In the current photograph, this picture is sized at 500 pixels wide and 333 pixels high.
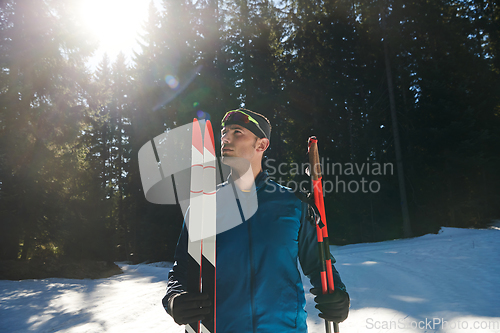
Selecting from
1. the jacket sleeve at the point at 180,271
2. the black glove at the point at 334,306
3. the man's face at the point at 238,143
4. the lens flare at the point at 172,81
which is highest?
the lens flare at the point at 172,81

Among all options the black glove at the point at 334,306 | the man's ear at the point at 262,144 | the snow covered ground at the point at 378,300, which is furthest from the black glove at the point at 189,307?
the snow covered ground at the point at 378,300

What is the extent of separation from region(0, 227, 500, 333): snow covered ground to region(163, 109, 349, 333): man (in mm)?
2826

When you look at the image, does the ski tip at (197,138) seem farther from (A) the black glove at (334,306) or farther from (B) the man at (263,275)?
(A) the black glove at (334,306)

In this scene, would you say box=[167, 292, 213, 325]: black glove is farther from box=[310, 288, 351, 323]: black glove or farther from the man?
box=[310, 288, 351, 323]: black glove

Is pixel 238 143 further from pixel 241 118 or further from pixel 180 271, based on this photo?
pixel 180 271

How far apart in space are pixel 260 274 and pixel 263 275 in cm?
2

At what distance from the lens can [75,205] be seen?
20422 millimetres

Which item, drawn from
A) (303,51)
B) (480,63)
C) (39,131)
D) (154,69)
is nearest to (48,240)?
(39,131)

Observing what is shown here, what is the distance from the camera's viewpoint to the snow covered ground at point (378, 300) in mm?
4133

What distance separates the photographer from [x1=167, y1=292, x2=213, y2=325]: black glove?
1.41 m

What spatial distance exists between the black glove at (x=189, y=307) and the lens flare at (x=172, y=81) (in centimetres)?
1979

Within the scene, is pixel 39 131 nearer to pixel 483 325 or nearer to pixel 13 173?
pixel 13 173

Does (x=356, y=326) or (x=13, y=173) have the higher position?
(x=13, y=173)

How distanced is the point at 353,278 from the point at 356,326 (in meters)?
2.53
